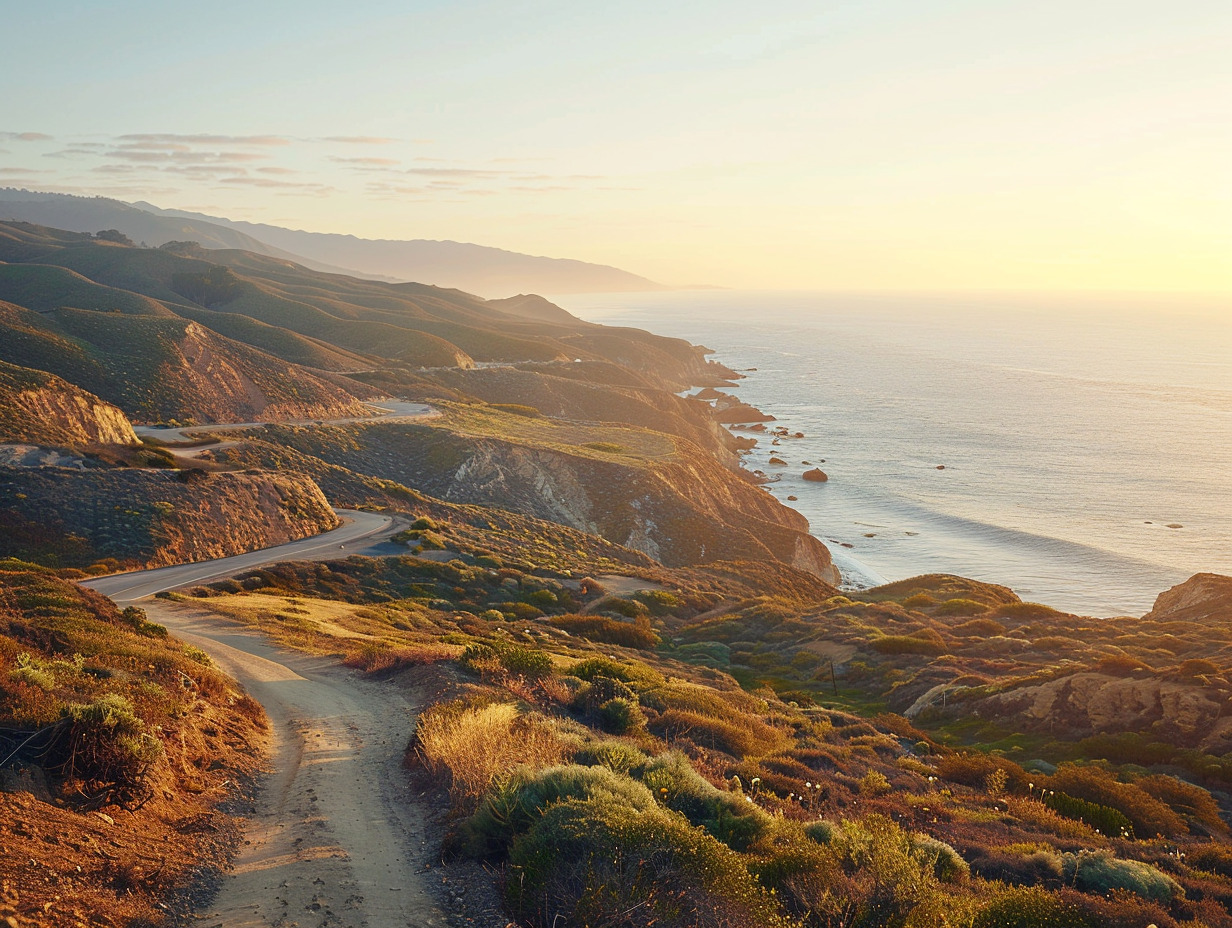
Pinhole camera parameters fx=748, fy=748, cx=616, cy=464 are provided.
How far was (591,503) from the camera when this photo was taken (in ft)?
198

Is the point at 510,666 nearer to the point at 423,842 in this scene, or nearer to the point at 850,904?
the point at 423,842

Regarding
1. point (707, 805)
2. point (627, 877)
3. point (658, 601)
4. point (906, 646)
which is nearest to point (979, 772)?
point (707, 805)

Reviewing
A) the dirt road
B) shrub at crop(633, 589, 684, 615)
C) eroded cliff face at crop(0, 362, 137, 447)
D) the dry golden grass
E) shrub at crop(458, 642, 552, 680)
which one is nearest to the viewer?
the dirt road

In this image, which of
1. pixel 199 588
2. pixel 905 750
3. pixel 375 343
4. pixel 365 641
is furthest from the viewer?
pixel 375 343

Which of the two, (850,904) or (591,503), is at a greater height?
(850,904)

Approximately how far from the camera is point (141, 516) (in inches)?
1305

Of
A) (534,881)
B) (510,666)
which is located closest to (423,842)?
(534,881)

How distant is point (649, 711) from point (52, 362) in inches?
2561

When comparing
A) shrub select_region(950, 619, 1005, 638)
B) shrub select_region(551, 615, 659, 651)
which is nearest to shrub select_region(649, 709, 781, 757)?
shrub select_region(551, 615, 659, 651)

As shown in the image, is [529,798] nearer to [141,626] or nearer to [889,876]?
[889,876]

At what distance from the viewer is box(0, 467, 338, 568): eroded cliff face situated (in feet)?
98.3

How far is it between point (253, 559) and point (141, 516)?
195 inches

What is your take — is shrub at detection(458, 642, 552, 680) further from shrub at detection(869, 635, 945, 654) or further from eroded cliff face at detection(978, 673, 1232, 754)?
shrub at detection(869, 635, 945, 654)

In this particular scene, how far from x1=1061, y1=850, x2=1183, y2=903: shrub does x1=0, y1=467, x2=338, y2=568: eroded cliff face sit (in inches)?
1298
